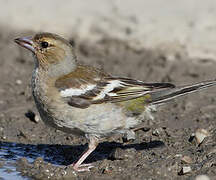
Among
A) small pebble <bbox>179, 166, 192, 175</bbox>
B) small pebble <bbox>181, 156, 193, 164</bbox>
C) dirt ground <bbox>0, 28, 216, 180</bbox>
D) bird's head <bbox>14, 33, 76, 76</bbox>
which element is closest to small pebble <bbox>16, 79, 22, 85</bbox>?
dirt ground <bbox>0, 28, 216, 180</bbox>

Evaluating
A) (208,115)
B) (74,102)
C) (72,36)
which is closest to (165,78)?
(208,115)

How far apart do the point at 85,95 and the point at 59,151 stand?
44.7 inches

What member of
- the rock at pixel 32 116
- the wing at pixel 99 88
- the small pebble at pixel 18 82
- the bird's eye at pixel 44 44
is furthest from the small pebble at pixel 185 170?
the small pebble at pixel 18 82

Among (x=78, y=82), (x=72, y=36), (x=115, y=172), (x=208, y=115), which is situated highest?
(x=72, y=36)

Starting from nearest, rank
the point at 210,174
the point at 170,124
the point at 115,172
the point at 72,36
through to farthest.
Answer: the point at 210,174 < the point at 115,172 < the point at 170,124 < the point at 72,36

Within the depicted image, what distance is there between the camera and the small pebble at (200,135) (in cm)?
765

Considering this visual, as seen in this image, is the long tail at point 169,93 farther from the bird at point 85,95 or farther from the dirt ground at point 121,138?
the dirt ground at point 121,138

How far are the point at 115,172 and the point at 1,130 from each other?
2.31 metres

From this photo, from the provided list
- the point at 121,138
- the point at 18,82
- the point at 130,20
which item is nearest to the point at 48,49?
the point at 121,138

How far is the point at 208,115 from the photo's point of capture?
8578mm

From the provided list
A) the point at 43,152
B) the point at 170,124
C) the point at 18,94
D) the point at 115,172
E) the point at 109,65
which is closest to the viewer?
the point at 115,172

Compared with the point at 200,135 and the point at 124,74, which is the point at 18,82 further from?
the point at 200,135

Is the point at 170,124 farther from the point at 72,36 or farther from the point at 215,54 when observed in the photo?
the point at 72,36

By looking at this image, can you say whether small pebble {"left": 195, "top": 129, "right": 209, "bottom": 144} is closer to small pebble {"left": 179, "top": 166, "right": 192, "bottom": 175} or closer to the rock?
small pebble {"left": 179, "top": 166, "right": 192, "bottom": 175}
